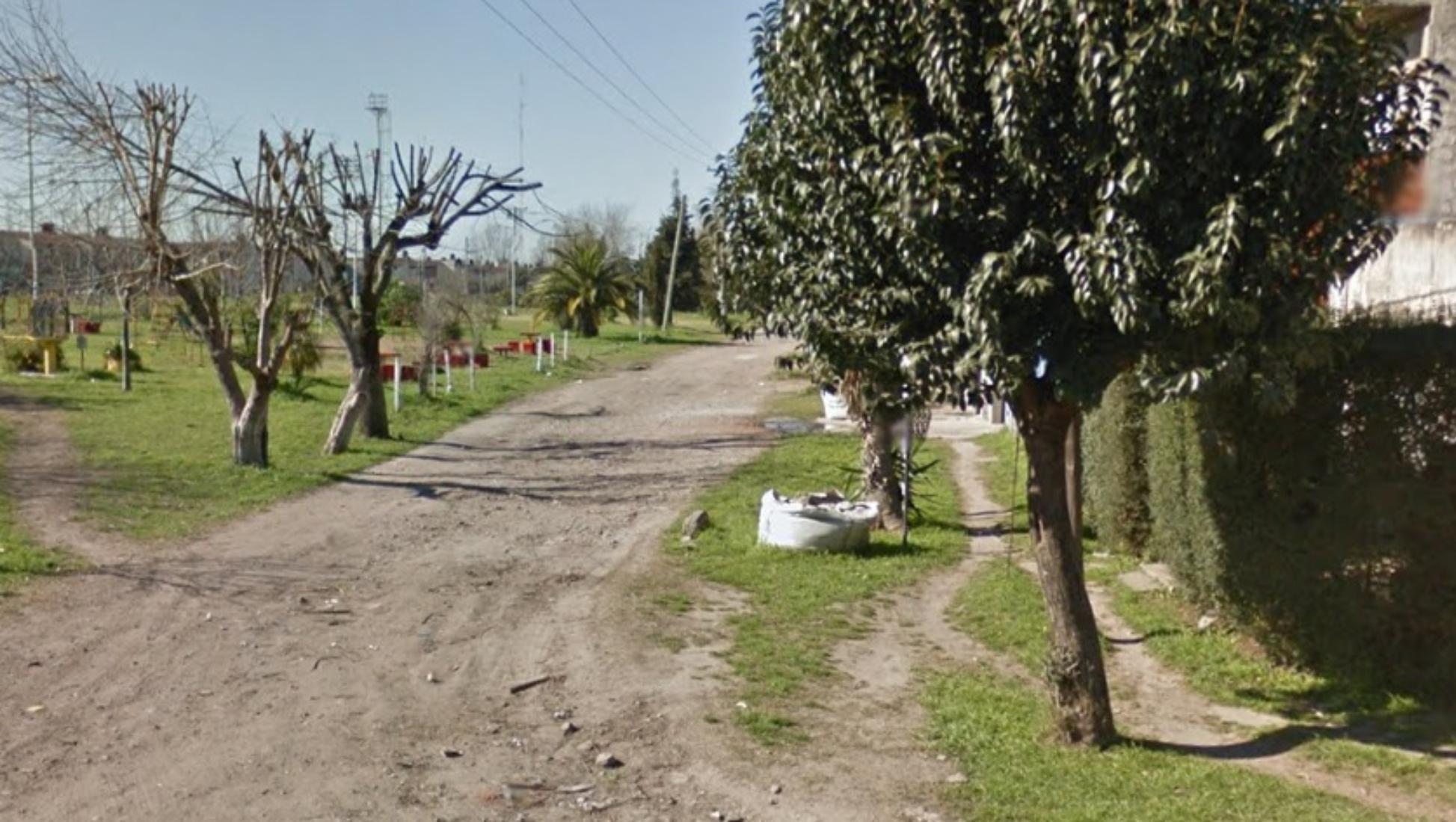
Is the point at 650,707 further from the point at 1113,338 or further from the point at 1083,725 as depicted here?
the point at 1113,338

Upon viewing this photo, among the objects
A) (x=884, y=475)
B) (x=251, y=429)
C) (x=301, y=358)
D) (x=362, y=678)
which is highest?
(x=301, y=358)

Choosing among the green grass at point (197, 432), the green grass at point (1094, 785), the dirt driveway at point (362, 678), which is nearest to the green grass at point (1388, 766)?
the green grass at point (1094, 785)

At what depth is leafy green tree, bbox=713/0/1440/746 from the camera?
5309mm

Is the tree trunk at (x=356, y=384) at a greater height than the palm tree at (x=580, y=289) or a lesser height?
A: lesser

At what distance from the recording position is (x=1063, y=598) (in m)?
6.53

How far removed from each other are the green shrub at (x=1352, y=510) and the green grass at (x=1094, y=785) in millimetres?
1361

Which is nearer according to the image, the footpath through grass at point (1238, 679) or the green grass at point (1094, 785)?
the green grass at point (1094, 785)

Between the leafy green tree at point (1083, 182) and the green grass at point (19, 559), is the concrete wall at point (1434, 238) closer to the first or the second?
the leafy green tree at point (1083, 182)

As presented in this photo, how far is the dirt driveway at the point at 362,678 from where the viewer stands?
5.95 meters

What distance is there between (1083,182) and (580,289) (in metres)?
41.0

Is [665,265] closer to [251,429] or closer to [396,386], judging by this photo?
[396,386]

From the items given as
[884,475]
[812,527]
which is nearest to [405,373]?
[884,475]

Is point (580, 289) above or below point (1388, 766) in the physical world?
above

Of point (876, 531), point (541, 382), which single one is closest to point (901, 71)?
point (876, 531)
